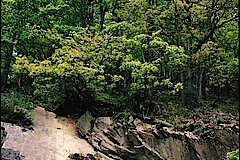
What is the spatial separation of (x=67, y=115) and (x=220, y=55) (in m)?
9.28

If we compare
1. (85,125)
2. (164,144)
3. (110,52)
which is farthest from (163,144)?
(110,52)

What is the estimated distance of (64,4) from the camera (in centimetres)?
1678

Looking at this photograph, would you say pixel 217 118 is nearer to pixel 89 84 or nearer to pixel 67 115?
pixel 89 84

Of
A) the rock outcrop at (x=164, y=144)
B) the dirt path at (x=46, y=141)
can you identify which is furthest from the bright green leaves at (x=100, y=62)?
the rock outcrop at (x=164, y=144)

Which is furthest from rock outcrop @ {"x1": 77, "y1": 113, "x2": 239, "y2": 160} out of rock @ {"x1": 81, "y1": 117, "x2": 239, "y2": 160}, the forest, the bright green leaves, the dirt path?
the bright green leaves

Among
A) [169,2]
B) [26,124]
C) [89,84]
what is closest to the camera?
[26,124]

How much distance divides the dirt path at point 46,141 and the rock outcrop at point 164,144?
0.86 meters

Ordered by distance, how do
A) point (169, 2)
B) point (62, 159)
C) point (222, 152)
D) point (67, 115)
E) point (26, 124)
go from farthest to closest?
point (169, 2) → point (67, 115) → point (26, 124) → point (222, 152) → point (62, 159)

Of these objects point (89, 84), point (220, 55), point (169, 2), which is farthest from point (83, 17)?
point (220, 55)

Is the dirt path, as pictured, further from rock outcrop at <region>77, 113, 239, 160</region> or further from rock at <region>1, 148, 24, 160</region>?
rock outcrop at <region>77, 113, 239, 160</region>

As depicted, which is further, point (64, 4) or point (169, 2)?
point (169, 2)

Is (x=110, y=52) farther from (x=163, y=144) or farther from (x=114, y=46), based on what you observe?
(x=163, y=144)

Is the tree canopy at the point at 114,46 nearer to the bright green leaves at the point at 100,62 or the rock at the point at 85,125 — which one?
the bright green leaves at the point at 100,62

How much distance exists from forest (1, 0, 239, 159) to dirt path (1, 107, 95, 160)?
100 cm
